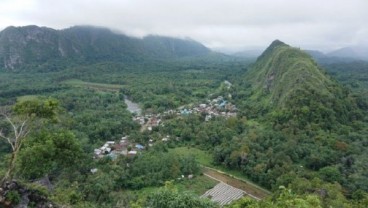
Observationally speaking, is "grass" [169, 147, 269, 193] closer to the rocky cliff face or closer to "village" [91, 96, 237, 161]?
"village" [91, 96, 237, 161]

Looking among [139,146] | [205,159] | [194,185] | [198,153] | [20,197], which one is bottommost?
[205,159]

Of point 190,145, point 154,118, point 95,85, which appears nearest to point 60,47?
point 95,85

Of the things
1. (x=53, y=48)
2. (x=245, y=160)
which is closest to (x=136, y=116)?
(x=245, y=160)

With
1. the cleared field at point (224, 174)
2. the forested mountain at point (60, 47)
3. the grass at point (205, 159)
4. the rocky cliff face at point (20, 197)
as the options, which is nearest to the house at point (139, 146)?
the grass at point (205, 159)

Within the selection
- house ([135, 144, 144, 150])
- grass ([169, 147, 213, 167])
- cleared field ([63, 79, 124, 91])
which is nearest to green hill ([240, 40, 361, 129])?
grass ([169, 147, 213, 167])

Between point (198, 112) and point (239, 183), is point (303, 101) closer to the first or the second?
point (239, 183)

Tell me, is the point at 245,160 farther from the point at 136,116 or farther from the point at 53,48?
the point at 53,48
